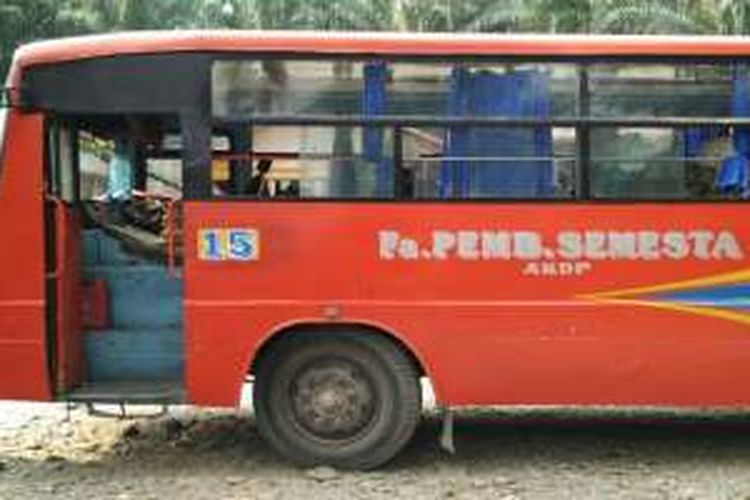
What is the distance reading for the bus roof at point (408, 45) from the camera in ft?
31.0

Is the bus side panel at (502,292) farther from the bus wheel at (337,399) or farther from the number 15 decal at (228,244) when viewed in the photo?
the bus wheel at (337,399)

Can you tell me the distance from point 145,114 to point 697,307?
3622mm

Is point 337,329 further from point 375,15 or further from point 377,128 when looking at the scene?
point 375,15

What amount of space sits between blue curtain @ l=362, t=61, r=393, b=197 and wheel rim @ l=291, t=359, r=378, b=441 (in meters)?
1.16

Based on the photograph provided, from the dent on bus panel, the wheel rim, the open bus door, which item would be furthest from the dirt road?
the dent on bus panel

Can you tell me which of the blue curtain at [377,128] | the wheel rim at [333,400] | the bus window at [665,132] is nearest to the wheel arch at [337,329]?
the wheel rim at [333,400]

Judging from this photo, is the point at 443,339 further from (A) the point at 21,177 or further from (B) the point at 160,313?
(A) the point at 21,177

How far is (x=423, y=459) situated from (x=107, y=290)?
2308 mm

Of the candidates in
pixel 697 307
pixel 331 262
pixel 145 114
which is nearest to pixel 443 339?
pixel 331 262

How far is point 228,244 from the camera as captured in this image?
31.0ft

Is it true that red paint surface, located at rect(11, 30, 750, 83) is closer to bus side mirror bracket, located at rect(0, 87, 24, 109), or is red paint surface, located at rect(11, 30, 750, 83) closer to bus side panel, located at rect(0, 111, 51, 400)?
bus side mirror bracket, located at rect(0, 87, 24, 109)

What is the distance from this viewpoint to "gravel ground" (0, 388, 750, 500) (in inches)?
357

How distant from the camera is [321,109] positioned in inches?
373

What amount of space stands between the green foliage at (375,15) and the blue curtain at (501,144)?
65.9ft
